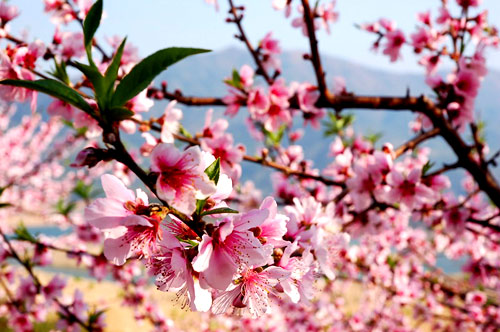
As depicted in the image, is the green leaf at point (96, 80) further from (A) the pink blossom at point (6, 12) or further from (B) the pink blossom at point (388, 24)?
(B) the pink blossom at point (388, 24)

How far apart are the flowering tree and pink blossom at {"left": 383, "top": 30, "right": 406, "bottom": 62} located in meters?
0.01

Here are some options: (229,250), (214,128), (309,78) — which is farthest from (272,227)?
(309,78)

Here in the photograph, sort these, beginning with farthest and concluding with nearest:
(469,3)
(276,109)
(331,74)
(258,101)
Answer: (331,74)
(469,3)
(276,109)
(258,101)

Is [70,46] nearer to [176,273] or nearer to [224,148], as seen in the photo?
[224,148]

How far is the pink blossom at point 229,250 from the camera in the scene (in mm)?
712

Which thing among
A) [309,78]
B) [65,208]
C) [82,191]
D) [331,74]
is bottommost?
[331,74]

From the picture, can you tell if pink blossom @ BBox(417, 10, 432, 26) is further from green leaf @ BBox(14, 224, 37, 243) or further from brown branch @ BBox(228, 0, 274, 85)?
green leaf @ BBox(14, 224, 37, 243)

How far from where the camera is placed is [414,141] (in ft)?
7.06

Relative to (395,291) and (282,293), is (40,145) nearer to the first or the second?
(395,291)

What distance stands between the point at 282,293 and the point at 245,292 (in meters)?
0.12

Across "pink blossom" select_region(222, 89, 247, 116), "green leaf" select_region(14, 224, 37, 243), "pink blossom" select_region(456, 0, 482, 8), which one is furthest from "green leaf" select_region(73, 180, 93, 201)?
"pink blossom" select_region(456, 0, 482, 8)

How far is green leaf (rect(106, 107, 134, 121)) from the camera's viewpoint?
72 cm

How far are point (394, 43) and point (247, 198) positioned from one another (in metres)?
2.01

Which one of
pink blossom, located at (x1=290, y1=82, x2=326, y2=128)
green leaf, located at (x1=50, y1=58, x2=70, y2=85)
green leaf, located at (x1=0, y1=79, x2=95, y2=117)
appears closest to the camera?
green leaf, located at (x1=0, y1=79, x2=95, y2=117)
